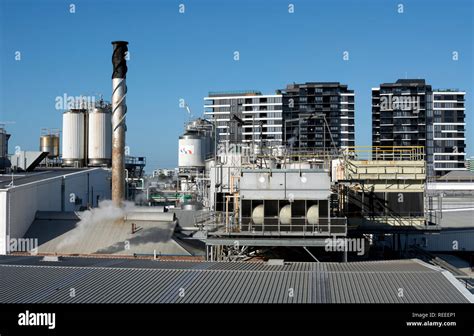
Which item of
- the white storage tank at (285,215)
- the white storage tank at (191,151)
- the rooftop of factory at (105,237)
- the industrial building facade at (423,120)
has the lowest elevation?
the rooftop of factory at (105,237)

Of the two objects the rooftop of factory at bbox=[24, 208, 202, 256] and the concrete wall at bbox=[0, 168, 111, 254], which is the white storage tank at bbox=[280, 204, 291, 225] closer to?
the rooftop of factory at bbox=[24, 208, 202, 256]

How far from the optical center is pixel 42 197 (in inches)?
1452

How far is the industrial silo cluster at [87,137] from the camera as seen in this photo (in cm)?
5369

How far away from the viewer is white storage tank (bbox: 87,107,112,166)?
5359 cm

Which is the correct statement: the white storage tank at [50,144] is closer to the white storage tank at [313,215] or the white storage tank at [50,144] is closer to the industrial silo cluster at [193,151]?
the industrial silo cluster at [193,151]

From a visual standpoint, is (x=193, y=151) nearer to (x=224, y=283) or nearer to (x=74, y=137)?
(x=74, y=137)

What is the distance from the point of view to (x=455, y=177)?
88625 mm

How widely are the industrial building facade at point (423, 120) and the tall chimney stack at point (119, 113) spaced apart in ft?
237

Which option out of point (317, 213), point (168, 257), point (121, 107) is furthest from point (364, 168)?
point (121, 107)

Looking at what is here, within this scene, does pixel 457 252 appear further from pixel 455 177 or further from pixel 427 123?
pixel 427 123

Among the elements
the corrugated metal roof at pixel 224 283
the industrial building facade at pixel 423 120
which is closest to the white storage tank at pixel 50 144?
the corrugated metal roof at pixel 224 283

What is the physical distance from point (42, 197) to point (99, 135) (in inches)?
684

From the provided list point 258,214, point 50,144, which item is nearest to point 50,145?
point 50,144
